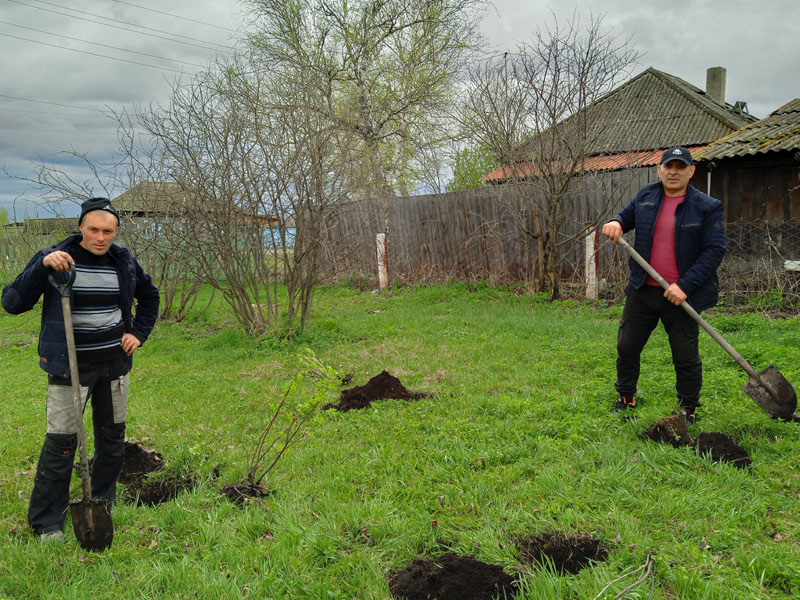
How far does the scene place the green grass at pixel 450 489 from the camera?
8.57 ft

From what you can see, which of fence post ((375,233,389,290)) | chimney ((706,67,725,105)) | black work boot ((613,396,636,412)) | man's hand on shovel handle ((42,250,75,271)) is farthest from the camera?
chimney ((706,67,725,105))

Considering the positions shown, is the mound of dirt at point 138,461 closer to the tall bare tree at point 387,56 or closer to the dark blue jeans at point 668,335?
the dark blue jeans at point 668,335

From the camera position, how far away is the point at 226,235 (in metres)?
7.71

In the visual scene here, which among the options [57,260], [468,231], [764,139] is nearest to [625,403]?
[57,260]

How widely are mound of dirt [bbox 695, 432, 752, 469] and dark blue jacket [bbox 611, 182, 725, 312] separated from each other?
95cm

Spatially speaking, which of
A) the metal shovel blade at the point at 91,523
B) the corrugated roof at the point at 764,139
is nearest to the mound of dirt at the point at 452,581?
the metal shovel blade at the point at 91,523

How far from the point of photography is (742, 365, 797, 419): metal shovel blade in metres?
3.70

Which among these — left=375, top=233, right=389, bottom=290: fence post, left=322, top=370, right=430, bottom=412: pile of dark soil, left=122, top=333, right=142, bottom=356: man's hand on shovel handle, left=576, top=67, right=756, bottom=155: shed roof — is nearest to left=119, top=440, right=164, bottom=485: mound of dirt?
left=122, top=333, right=142, bottom=356: man's hand on shovel handle

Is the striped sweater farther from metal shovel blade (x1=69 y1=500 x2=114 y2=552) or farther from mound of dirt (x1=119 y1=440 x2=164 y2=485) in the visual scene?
mound of dirt (x1=119 y1=440 x2=164 y2=485)

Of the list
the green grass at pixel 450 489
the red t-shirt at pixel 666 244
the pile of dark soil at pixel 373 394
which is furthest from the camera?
the pile of dark soil at pixel 373 394

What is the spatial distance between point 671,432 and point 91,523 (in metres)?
3.74

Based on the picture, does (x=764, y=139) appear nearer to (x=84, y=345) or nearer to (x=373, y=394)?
(x=373, y=394)

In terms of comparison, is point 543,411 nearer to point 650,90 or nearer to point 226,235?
point 226,235

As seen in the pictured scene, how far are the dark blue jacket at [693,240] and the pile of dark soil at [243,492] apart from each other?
10.5 ft
